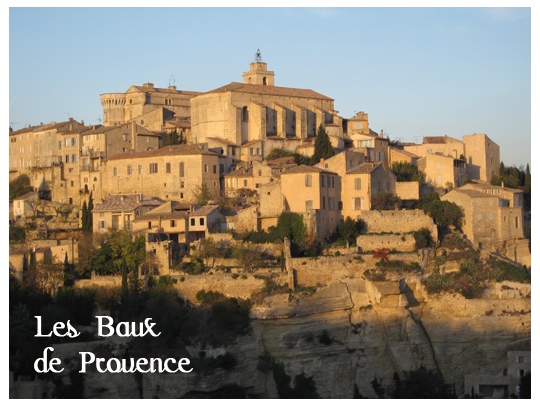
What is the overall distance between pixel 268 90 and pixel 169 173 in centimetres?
970

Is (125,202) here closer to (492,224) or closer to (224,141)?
(224,141)

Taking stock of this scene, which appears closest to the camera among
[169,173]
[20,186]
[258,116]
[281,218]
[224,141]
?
[281,218]

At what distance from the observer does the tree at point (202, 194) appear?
4916 cm

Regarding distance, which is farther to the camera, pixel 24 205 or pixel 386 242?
pixel 24 205

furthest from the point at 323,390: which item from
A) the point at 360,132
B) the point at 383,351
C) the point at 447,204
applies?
the point at 360,132

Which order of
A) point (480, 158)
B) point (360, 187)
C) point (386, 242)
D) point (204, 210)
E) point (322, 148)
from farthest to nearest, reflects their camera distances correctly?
point (480, 158) < point (322, 148) < point (360, 187) < point (204, 210) < point (386, 242)

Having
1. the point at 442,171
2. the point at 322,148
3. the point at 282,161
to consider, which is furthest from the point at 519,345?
the point at 282,161

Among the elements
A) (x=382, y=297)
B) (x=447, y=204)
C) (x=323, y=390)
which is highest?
(x=447, y=204)

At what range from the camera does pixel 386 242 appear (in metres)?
43.3

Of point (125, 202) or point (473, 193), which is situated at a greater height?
point (473, 193)

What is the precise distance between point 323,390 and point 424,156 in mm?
15785

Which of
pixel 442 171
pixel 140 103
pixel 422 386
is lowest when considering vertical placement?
pixel 422 386

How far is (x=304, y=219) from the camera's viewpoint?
144 feet
